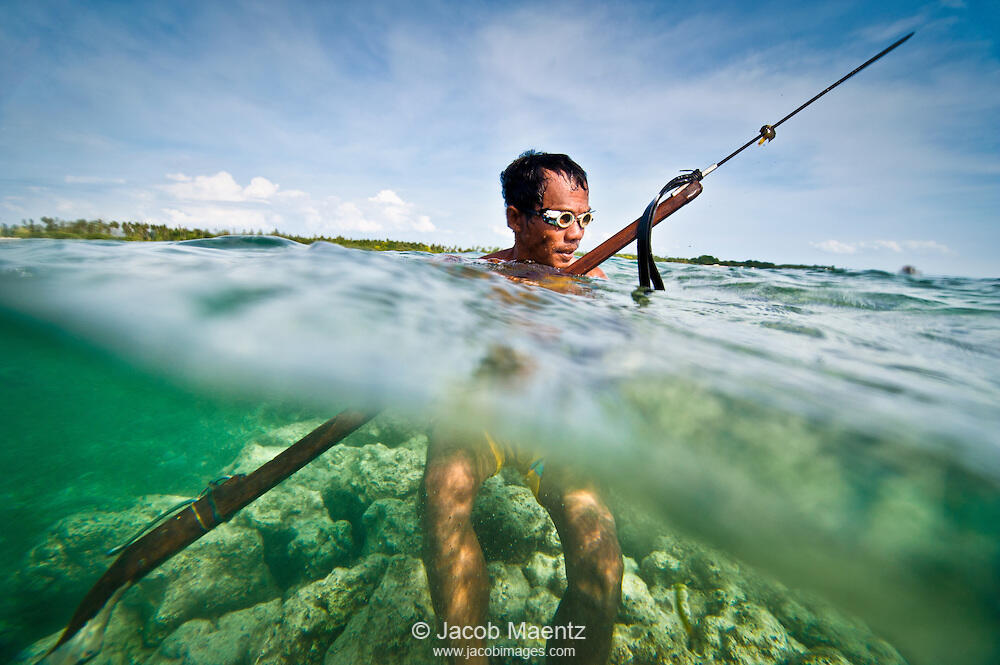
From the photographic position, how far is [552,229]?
15.7 feet

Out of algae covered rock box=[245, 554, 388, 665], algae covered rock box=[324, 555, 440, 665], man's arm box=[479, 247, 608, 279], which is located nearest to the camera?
algae covered rock box=[324, 555, 440, 665]

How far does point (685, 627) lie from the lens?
11.7 feet

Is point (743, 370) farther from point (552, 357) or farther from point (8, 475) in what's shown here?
point (8, 475)

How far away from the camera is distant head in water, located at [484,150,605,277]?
185 inches

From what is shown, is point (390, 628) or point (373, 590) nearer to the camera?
point (390, 628)

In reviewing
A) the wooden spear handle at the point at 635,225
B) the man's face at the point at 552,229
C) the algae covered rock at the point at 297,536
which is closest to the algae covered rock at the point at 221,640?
the algae covered rock at the point at 297,536

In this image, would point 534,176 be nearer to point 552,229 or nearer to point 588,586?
point 552,229

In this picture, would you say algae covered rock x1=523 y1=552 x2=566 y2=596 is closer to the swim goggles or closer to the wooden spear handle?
the wooden spear handle

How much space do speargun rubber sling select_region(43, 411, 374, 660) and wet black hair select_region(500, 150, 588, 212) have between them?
3.81 metres

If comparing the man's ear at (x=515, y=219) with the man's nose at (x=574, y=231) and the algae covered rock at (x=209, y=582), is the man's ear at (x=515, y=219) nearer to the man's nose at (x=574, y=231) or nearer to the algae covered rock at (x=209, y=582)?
the man's nose at (x=574, y=231)

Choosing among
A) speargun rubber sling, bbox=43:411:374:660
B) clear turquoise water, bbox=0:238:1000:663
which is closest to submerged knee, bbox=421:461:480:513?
clear turquoise water, bbox=0:238:1000:663

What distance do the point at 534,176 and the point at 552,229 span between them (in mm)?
816

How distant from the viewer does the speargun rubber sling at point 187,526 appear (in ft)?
9.83

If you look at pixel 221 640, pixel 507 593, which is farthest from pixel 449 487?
pixel 221 640
